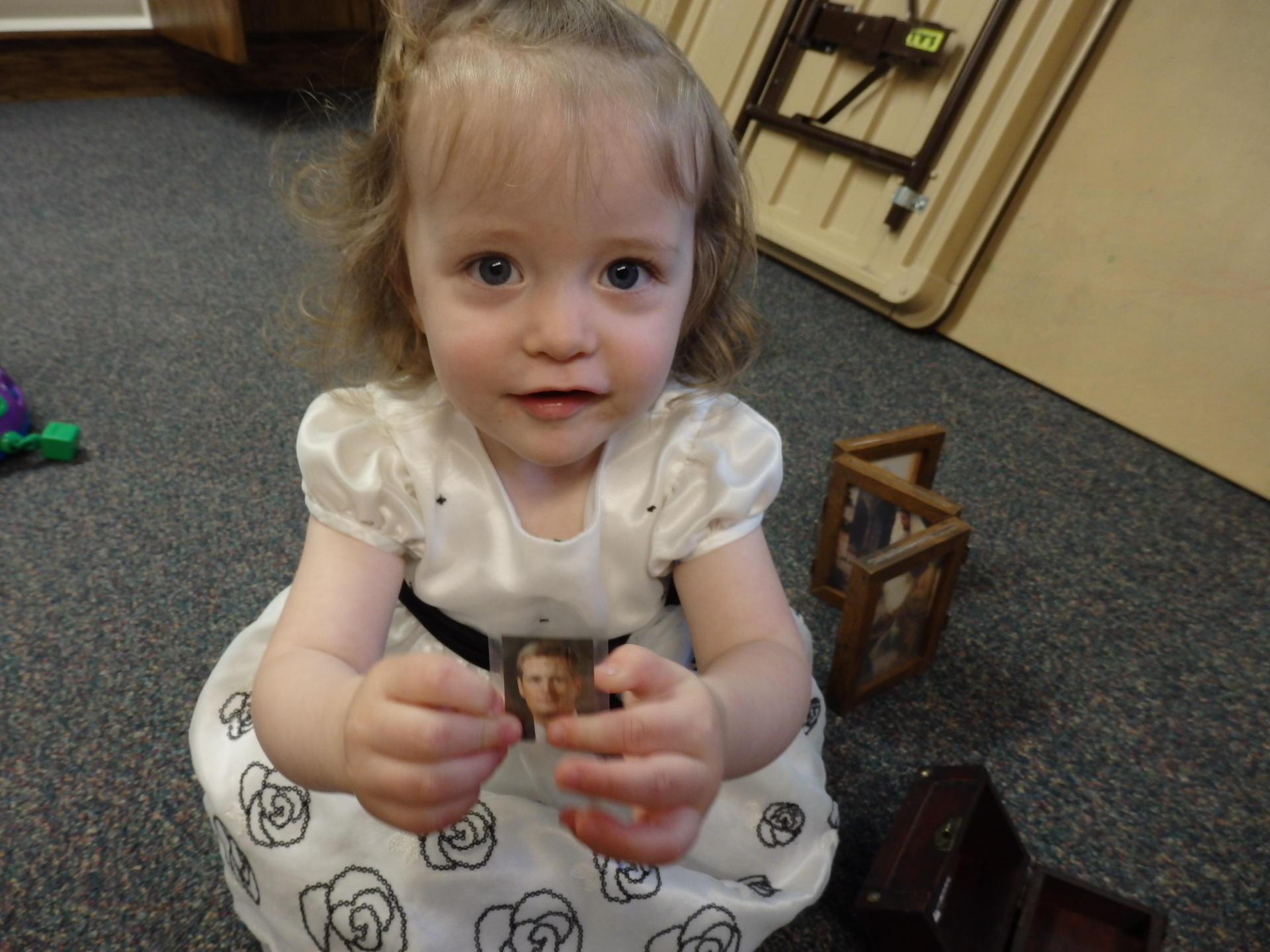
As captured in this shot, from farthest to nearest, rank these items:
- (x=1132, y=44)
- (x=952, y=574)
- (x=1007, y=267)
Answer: (x=1007, y=267) < (x=1132, y=44) < (x=952, y=574)

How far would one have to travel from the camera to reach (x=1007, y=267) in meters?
1.74

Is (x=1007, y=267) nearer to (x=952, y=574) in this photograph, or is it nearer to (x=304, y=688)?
(x=952, y=574)

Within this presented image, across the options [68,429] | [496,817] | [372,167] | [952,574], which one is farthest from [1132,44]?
[68,429]

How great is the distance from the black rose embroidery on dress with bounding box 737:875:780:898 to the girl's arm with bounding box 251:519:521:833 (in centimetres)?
32

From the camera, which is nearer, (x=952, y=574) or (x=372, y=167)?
(x=372, y=167)

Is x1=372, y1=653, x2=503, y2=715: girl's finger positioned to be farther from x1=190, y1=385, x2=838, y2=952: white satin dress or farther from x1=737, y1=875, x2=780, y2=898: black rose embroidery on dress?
x1=737, y1=875, x2=780, y2=898: black rose embroidery on dress

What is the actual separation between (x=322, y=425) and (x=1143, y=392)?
1499mm

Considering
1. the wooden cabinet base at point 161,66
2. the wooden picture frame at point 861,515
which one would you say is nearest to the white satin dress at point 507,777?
the wooden picture frame at point 861,515

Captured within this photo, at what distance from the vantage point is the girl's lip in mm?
564

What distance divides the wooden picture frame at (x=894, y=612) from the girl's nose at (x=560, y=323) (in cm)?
A: 49

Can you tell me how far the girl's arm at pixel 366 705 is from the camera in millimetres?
429

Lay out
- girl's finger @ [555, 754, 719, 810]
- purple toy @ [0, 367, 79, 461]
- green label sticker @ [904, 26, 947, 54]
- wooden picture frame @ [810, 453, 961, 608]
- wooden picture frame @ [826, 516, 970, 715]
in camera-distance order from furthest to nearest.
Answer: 1. green label sticker @ [904, 26, 947, 54]
2. purple toy @ [0, 367, 79, 461]
3. wooden picture frame @ [810, 453, 961, 608]
4. wooden picture frame @ [826, 516, 970, 715]
5. girl's finger @ [555, 754, 719, 810]

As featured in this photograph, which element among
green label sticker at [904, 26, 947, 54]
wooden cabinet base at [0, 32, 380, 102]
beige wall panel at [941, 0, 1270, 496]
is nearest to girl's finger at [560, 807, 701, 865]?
beige wall panel at [941, 0, 1270, 496]

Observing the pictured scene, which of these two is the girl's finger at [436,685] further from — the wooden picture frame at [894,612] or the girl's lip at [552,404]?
the wooden picture frame at [894,612]
